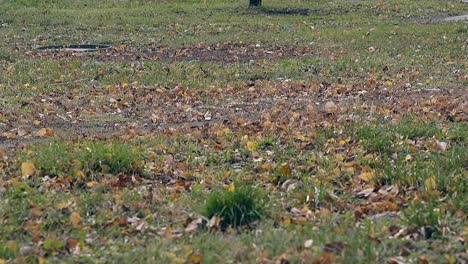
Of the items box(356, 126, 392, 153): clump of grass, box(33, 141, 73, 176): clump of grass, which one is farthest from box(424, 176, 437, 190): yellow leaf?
box(33, 141, 73, 176): clump of grass

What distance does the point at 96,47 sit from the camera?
747 inches

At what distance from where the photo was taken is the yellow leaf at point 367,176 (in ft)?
22.5

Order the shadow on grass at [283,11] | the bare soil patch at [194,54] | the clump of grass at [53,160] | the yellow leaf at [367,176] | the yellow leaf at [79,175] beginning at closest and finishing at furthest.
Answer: the yellow leaf at [367,176] → the yellow leaf at [79,175] → the clump of grass at [53,160] → the bare soil patch at [194,54] → the shadow on grass at [283,11]

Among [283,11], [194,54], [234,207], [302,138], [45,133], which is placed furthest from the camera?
[283,11]

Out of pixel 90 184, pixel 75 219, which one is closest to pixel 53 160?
pixel 90 184

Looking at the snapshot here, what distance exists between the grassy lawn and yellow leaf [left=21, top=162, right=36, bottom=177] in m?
0.01

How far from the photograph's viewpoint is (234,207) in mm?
5867

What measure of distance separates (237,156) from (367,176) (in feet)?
4.80

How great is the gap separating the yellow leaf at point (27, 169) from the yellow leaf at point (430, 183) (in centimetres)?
305

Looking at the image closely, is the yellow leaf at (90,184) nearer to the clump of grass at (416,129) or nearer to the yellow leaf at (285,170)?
the yellow leaf at (285,170)

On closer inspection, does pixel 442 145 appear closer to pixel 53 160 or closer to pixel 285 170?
pixel 285 170

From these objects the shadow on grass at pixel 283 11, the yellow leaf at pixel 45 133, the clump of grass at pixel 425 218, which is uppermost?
the clump of grass at pixel 425 218

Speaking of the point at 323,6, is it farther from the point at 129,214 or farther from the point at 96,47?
the point at 129,214

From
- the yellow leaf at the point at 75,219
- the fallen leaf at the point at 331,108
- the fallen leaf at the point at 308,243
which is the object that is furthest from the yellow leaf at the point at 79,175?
the fallen leaf at the point at 331,108
